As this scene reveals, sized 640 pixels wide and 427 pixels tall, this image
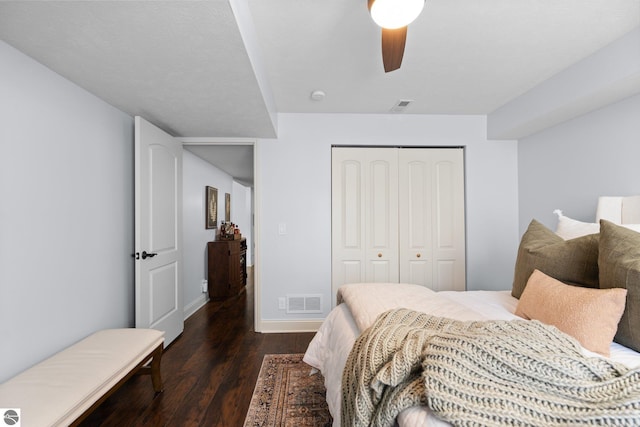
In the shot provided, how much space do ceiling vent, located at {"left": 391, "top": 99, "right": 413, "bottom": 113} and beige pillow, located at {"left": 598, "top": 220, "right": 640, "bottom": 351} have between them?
1.96 m

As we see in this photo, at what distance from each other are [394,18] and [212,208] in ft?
13.3

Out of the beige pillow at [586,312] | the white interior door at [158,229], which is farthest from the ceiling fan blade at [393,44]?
the white interior door at [158,229]

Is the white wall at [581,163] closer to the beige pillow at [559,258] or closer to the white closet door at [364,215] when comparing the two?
the beige pillow at [559,258]

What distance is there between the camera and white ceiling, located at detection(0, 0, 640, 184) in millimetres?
1329

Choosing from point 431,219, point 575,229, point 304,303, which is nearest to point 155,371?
point 304,303

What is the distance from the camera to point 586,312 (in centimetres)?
121

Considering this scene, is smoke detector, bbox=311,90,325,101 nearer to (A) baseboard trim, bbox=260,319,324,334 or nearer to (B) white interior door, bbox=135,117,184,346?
(B) white interior door, bbox=135,117,184,346

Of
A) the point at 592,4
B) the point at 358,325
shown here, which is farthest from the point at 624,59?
the point at 358,325

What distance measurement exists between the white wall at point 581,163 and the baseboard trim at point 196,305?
407cm

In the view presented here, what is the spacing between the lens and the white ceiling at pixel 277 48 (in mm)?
1329

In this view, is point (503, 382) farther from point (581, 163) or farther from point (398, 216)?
point (581, 163)

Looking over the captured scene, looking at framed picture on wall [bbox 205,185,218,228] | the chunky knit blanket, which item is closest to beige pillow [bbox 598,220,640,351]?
the chunky knit blanket

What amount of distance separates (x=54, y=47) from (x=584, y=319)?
2.83 meters

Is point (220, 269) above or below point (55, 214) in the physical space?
below
